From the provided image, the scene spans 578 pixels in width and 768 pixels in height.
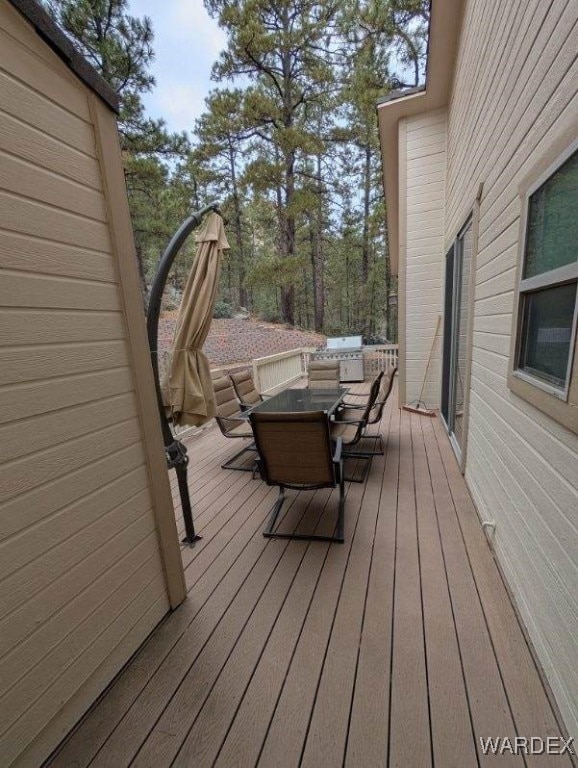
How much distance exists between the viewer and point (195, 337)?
208 cm

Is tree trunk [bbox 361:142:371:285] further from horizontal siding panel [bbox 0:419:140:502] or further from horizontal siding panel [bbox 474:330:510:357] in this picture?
horizontal siding panel [bbox 0:419:140:502]

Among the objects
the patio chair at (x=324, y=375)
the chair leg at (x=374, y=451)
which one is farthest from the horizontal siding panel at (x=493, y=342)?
the patio chair at (x=324, y=375)

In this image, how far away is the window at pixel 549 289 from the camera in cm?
114

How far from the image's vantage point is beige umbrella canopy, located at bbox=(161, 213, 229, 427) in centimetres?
200

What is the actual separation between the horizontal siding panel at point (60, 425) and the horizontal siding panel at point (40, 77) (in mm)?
1121

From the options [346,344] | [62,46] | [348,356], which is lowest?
[348,356]

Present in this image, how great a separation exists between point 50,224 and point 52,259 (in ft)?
0.41

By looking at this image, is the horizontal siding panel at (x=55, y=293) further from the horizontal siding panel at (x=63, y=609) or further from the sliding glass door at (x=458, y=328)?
the sliding glass door at (x=458, y=328)

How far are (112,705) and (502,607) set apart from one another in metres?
1.84

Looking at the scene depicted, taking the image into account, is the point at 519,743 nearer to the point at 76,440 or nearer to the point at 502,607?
the point at 502,607

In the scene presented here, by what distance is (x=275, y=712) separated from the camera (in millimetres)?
1273

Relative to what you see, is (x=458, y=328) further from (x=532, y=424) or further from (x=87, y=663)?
(x=87, y=663)

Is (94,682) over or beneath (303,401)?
beneath

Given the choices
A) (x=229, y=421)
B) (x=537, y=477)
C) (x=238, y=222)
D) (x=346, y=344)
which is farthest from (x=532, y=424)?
(x=238, y=222)
